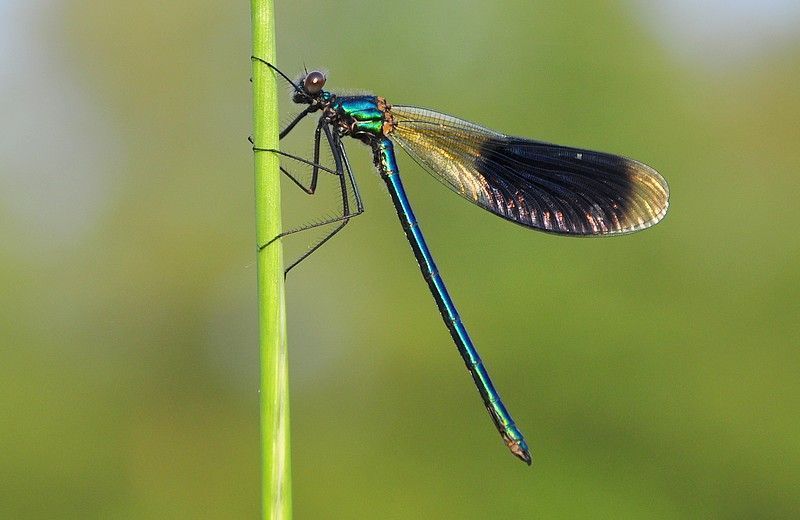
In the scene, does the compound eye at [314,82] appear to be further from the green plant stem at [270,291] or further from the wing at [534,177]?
the green plant stem at [270,291]

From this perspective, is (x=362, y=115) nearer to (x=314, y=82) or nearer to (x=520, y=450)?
(x=314, y=82)

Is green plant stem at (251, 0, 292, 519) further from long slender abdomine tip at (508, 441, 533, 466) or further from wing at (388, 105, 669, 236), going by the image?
wing at (388, 105, 669, 236)

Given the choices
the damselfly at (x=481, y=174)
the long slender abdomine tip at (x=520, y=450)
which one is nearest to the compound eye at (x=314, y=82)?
the damselfly at (x=481, y=174)

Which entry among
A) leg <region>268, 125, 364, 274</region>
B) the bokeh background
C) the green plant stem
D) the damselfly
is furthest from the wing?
the bokeh background

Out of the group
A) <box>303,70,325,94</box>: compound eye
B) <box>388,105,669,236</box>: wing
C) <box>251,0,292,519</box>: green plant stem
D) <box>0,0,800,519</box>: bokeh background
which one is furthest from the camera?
<box>0,0,800,519</box>: bokeh background

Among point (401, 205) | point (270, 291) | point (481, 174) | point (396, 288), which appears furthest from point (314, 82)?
point (396, 288)

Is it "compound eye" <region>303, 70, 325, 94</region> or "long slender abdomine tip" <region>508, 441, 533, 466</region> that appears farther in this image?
"compound eye" <region>303, 70, 325, 94</region>

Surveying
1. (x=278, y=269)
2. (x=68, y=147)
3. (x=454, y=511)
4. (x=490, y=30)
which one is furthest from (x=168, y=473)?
(x=490, y=30)
